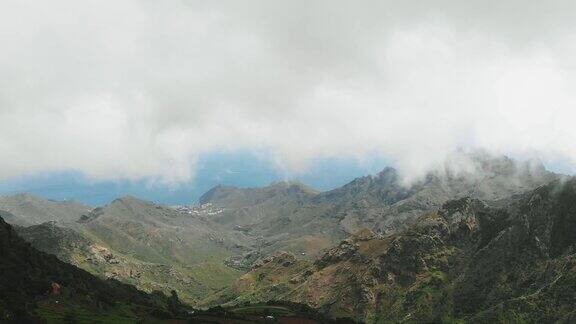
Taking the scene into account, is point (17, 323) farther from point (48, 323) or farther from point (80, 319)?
point (80, 319)

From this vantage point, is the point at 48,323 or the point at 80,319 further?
the point at 80,319

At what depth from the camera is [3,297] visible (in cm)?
19388

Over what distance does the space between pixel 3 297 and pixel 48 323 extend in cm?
2657

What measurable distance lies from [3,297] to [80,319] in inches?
1027

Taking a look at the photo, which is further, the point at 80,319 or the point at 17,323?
the point at 80,319

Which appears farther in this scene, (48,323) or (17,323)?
(48,323)

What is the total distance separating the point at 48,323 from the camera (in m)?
179

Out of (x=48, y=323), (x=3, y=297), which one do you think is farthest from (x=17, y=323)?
(x=3, y=297)

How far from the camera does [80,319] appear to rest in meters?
198

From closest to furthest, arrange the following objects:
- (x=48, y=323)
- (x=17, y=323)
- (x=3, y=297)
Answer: (x=17, y=323), (x=48, y=323), (x=3, y=297)

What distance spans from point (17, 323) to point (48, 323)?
608 inches

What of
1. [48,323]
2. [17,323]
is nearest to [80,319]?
[48,323]

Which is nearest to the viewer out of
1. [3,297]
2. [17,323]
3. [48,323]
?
[17,323]
